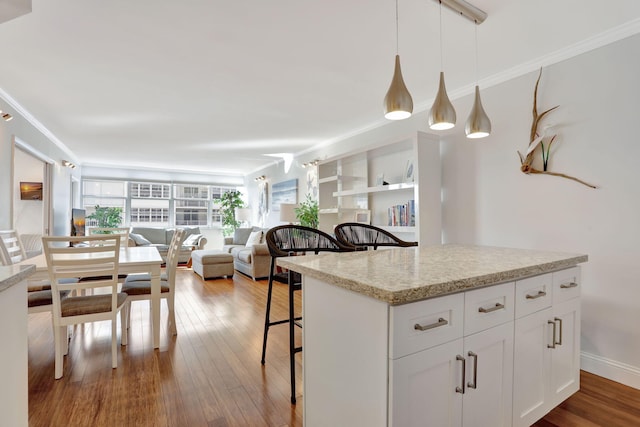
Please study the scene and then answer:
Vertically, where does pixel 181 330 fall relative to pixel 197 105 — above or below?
below

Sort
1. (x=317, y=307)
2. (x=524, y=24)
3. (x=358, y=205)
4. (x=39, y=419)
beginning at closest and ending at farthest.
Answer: (x=317, y=307)
(x=39, y=419)
(x=524, y=24)
(x=358, y=205)

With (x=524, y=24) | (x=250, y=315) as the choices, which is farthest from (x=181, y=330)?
(x=524, y=24)

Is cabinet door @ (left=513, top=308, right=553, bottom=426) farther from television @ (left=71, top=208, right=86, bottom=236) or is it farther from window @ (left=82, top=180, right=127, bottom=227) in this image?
window @ (left=82, top=180, right=127, bottom=227)

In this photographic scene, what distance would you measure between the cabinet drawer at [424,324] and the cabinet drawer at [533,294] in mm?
436

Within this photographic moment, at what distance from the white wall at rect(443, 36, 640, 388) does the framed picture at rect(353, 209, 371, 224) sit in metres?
1.59

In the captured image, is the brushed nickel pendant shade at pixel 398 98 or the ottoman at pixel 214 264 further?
the ottoman at pixel 214 264

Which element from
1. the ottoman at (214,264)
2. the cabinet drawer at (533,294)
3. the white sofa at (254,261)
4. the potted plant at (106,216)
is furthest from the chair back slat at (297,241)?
the potted plant at (106,216)

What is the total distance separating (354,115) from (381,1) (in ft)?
7.14

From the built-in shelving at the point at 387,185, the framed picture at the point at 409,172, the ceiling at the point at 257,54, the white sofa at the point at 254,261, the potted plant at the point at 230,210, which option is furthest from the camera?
the potted plant at the point at 230,210

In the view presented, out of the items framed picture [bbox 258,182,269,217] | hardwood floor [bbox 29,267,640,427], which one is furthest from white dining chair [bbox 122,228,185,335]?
framed picture [bbox 258,182,269,217]

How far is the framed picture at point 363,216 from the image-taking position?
427 cm

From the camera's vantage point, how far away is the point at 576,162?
2.46 metres

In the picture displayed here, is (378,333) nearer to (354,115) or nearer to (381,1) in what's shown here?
(381,1)

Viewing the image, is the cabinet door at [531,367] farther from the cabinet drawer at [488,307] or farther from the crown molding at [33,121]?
the crown molding at [33,121]
